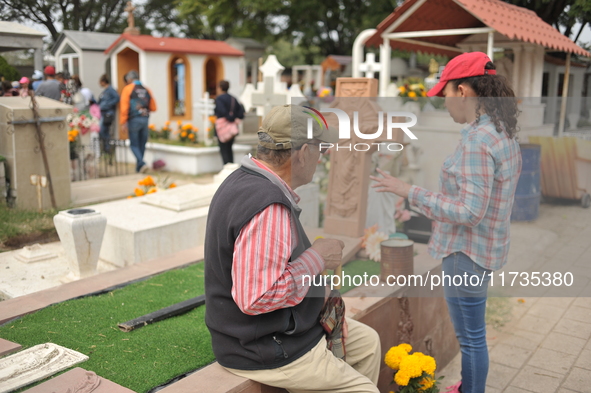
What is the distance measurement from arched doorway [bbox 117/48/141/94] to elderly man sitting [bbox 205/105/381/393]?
12962mm

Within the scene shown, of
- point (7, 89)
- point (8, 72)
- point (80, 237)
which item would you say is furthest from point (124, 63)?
point (80, 237)

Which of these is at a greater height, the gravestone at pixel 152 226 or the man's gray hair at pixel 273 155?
the man's gray hair at pixel 273 155

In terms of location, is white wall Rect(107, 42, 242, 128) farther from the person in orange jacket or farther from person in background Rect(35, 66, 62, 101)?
person in background Rect(35, 66, 62, 101)

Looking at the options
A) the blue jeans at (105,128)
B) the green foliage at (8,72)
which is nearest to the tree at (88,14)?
the green foliage at (8,72)

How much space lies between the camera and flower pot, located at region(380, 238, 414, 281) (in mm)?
3670

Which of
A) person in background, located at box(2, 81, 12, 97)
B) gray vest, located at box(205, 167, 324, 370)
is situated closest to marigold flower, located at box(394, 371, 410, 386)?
gray vest, located at box(205, 167, 324, 370)

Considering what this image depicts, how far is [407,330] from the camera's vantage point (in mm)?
3824

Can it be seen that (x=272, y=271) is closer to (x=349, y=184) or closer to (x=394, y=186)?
(x=394, y=186)

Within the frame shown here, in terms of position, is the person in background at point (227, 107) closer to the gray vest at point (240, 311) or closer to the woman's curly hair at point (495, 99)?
the woman's curly hair at point (495, 99)

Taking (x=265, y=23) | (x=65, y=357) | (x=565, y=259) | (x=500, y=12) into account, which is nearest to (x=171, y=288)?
(x=65, y=357)

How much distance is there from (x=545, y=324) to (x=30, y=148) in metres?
5.75

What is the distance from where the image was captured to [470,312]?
8.83ft

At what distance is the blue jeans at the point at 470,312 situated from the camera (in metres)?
2.65

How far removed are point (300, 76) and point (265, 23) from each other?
297 cm
